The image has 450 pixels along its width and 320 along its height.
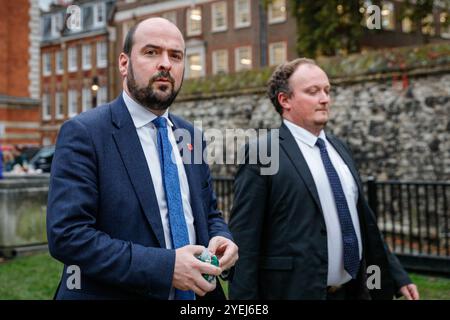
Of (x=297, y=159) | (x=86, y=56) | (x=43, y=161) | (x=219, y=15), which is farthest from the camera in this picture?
(x=86, y=56)

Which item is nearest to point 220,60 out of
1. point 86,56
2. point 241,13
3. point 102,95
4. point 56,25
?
point 241,13

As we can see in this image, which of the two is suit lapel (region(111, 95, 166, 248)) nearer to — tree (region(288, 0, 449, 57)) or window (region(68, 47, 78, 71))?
tree (region(288, 0, 449, 57))

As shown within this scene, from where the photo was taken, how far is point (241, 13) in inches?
1453

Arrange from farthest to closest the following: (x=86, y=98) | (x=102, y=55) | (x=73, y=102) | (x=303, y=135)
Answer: (x=73, y=102)
(x=86, y=98)
(x=102, y=55)
(x=303, y=135)

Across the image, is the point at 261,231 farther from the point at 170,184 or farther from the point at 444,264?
the point at 444,264

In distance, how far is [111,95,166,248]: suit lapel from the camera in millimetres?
2219

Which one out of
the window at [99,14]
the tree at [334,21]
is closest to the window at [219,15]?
the window at [99,14]

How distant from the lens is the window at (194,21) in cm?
3931

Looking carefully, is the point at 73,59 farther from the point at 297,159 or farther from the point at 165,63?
the point at 165,63

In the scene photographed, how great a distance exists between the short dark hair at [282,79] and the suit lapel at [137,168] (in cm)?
159

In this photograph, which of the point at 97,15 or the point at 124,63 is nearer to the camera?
the point at 124,63

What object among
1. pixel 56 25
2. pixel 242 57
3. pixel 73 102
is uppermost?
pixel 56 25

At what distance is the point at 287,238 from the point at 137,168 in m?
1.42

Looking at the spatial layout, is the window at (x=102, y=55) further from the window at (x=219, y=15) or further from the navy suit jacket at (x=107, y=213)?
the navy suit jacket at (x=107, y=213)
